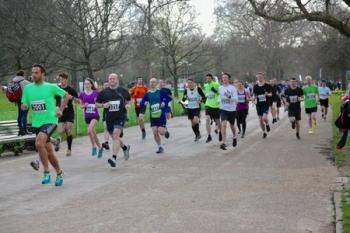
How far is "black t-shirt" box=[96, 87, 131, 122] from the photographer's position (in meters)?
11.4

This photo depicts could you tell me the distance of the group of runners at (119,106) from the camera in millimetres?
9203

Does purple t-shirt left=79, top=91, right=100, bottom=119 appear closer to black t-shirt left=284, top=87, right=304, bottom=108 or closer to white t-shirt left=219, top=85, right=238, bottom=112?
white t-shirt left=219, top=85, right=238, bottom=112

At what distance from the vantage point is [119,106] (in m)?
11.4

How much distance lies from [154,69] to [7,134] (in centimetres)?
4285

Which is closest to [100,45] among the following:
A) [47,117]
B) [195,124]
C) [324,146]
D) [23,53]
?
[23,53]

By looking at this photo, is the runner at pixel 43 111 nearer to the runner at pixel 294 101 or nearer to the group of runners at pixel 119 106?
the group of runners at pixel 119 106

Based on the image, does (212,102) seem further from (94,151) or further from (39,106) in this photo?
(39,106)

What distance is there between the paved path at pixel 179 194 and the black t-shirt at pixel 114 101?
104cm

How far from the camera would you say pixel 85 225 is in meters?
6.39

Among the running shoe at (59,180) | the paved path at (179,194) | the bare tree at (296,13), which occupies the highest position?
the bare tree at (296,13)

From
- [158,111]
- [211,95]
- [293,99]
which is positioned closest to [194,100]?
[211,95]

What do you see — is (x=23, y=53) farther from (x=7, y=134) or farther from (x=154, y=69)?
(x=154, y=69)

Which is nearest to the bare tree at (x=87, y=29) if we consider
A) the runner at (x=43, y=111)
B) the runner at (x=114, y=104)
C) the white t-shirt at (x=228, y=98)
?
the white t-shirt at (x=228, y=98)

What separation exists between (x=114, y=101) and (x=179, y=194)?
12.5 feet
